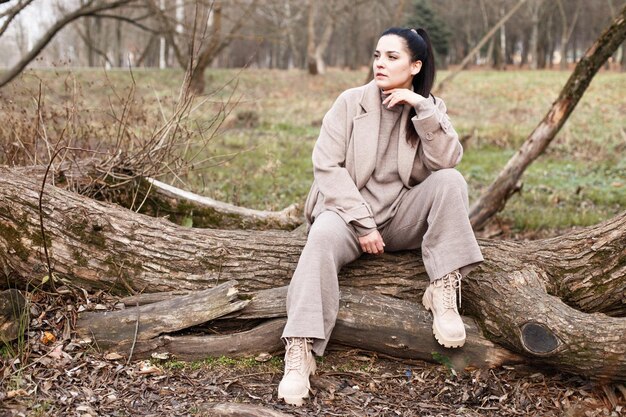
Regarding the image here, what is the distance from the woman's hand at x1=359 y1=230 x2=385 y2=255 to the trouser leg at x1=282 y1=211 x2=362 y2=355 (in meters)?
0.10

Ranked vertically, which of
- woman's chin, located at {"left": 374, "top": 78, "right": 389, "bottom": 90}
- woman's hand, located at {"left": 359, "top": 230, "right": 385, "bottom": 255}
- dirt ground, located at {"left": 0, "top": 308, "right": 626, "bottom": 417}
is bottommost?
dirt ground, located at {"left": 0, "top": 308, "right": 626, "bottom": 417}

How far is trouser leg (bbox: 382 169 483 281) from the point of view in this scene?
3.42 meters

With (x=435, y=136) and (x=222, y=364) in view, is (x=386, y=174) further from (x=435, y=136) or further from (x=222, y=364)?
(x=222, y=364)

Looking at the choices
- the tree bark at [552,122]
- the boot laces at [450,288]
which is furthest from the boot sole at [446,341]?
the tree bark at [552,122]

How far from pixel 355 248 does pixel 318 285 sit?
1.32 ft

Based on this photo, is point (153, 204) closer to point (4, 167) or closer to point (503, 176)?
point (4, 167)

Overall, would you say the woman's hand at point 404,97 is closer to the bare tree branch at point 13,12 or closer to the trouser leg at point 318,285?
the trouser leg at point 318,285

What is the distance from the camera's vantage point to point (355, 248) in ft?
11.8

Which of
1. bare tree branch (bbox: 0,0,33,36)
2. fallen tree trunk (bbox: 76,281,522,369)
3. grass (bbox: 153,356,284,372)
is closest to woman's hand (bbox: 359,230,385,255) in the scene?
fallen tree trunk (bbox: 76,281,522,369)

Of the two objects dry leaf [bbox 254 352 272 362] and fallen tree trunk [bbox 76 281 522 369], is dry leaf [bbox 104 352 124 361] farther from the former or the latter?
dry leaf [bbox 254 352 272 362]

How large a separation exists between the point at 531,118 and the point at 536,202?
31.2 ft

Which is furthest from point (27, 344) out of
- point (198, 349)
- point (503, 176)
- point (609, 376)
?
point (503, 176)

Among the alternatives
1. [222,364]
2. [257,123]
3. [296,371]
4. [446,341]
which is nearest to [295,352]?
[296,371]

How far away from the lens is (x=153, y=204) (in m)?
5.25
